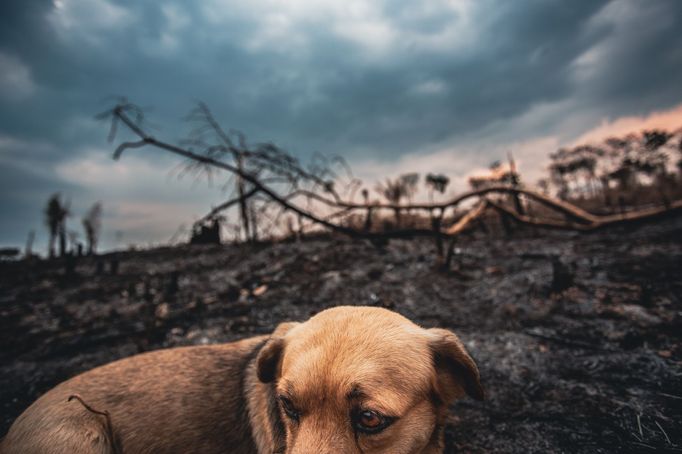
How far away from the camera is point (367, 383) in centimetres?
158

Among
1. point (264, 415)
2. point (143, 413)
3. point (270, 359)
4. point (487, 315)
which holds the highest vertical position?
point (270, 359)

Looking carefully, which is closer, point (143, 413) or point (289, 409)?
point (289, 409)

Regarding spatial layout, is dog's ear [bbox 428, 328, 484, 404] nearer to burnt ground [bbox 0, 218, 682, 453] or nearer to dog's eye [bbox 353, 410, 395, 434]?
dog's eye [bbox 353, 410, 395, 434]

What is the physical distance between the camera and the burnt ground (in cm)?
239

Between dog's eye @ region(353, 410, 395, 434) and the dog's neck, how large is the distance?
63cm

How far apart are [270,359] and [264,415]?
41cm

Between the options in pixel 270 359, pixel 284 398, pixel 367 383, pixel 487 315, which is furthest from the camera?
pixel 487 315

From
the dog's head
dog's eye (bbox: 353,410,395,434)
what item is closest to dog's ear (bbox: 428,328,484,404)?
the dog's head

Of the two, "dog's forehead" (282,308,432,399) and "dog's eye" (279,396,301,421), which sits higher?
"dog's forehead" (282,308,432,399)

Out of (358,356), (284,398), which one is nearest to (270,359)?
(284,398)

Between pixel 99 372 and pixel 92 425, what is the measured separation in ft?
1.44

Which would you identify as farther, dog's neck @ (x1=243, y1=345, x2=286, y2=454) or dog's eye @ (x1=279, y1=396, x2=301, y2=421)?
dog's neck @ (x1=243, y1=345, x2=286, y2=454)

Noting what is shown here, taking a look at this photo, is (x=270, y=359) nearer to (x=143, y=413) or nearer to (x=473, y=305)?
(x=143, y=413)

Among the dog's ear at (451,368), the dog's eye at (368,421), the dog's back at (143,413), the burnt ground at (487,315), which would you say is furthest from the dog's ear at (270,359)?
the burnt ground at (487,315)
